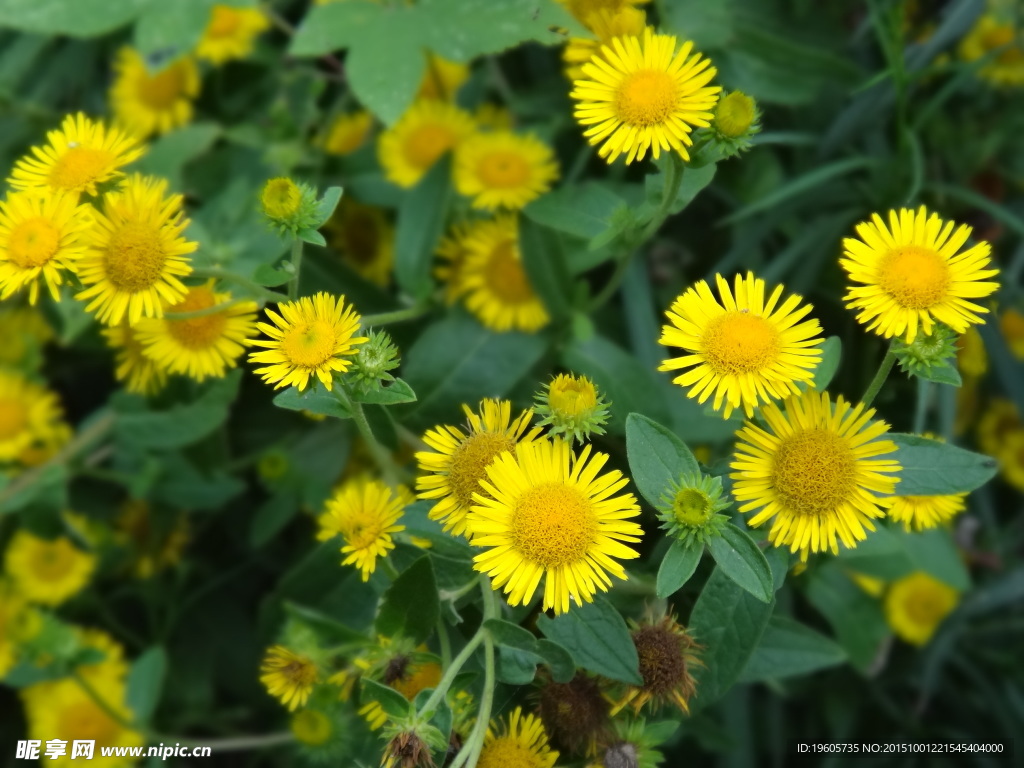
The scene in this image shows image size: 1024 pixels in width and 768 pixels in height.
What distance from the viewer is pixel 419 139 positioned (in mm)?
1274

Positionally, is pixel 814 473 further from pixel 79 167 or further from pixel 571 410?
pixel 79 167

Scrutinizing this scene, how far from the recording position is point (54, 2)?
132 cm

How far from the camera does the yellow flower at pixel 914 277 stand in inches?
29.5

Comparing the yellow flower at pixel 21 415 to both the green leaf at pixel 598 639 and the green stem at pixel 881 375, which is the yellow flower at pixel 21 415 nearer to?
the green leaf at pixel 598 639

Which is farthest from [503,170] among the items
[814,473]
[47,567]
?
[47,567]

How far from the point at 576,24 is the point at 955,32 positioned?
0.61 metres

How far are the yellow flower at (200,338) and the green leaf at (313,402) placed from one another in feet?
0.56

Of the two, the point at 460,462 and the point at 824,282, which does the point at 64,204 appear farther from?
the point at 824,282

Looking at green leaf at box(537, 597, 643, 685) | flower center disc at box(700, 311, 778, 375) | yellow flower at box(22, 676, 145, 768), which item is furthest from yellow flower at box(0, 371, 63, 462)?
flower center disc at box(700, 311, 778, 375)

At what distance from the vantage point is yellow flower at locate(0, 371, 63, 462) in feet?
4.40

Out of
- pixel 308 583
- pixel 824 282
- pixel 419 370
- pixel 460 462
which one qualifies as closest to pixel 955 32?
pixel 824 282

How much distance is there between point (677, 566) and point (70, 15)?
118 centimetres

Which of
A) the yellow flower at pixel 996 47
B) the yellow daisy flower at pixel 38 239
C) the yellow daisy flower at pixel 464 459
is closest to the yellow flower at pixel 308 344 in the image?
the yellow daisy flower at pixel 464 459

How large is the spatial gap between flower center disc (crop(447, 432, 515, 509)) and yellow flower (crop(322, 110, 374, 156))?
2.57 ft
